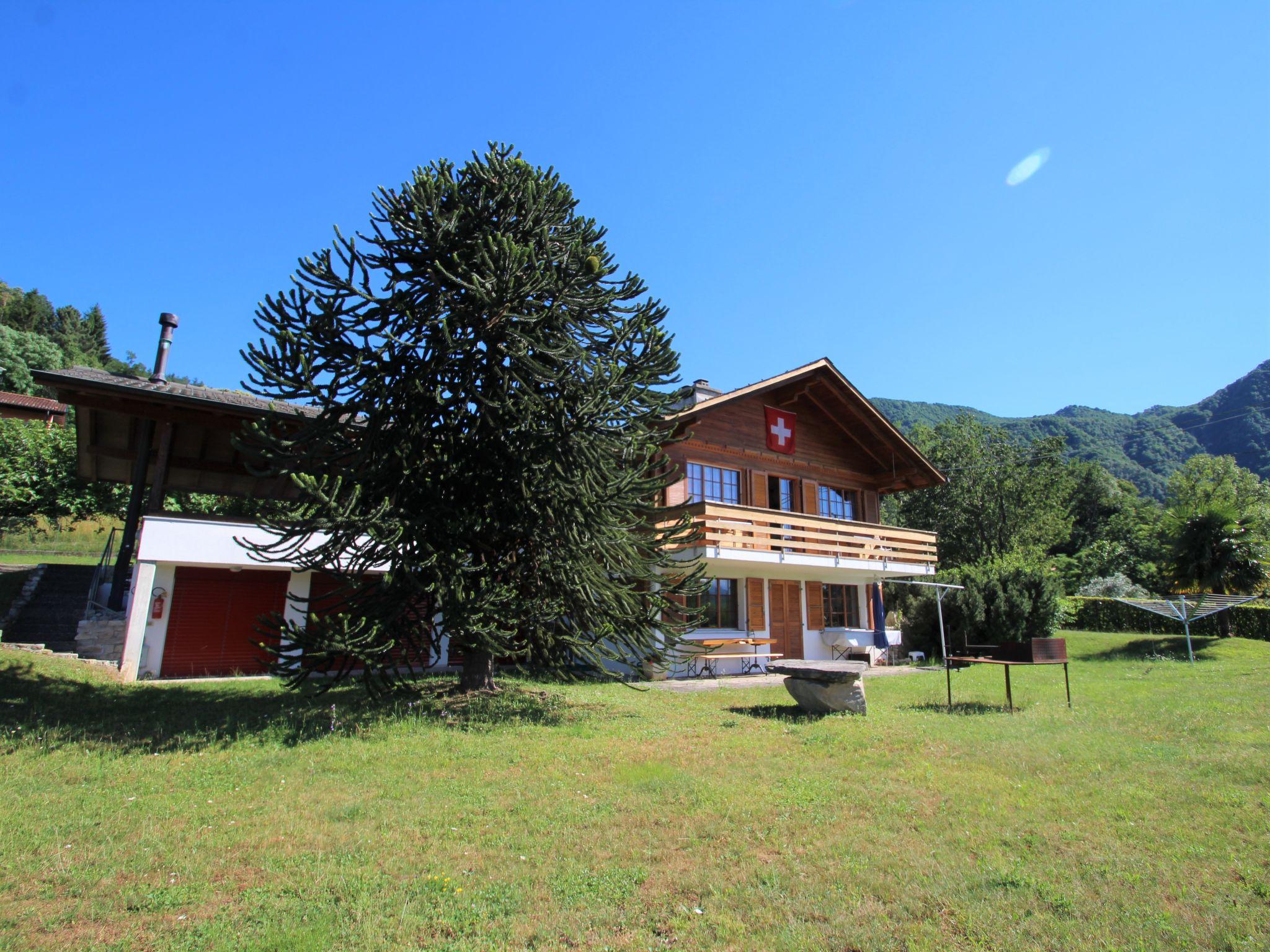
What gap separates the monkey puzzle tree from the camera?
9.86m

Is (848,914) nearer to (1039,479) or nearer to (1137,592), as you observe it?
(1137,592)

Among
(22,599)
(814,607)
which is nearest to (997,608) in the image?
(814,607)

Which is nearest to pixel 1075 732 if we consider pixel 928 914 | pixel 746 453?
pixel 928 914

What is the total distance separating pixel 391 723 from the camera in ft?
32.2

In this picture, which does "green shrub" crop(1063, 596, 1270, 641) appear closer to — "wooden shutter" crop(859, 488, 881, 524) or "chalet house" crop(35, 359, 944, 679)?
"wooden shutter" crop(859, 488, 881, 524)

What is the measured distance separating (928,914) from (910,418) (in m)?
115

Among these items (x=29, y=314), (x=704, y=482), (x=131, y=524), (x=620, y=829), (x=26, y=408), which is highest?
(x=29, y=314)

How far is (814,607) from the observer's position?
22.9 metres

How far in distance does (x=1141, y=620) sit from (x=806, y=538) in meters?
19.3

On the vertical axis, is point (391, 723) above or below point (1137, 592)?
below

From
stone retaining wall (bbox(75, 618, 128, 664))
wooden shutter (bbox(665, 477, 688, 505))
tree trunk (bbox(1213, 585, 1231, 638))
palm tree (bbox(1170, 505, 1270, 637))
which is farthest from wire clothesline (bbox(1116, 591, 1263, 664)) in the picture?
stone retaining wall (bbox(75, 618, 128, 664))

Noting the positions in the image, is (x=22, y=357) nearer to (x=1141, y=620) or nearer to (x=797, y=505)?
(x=797, y=505)

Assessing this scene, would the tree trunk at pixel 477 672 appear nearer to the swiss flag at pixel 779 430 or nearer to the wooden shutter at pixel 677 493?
the wooden shutter at pixel 677 493

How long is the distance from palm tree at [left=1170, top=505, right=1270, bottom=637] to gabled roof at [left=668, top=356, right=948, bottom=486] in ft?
28.4
